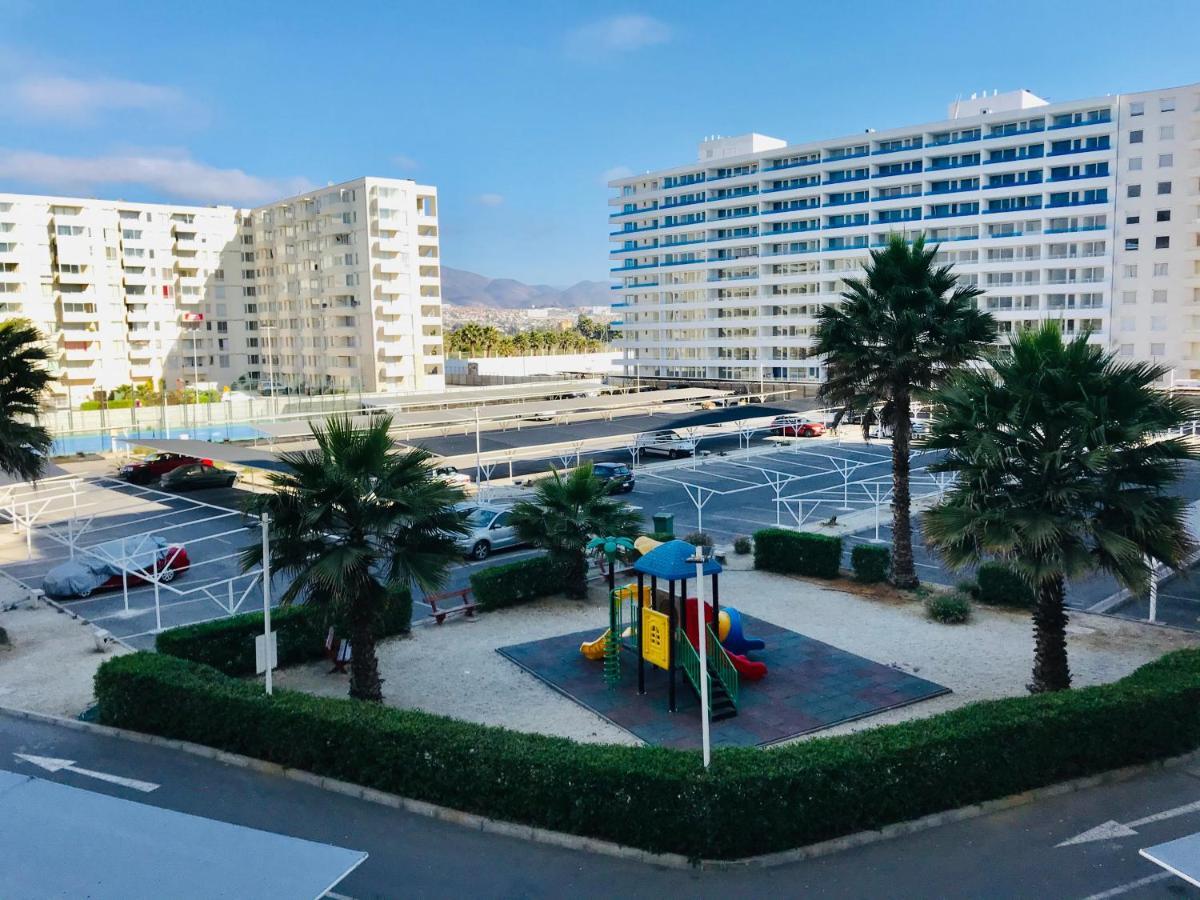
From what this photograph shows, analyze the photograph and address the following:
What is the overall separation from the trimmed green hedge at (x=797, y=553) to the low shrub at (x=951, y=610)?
378cm

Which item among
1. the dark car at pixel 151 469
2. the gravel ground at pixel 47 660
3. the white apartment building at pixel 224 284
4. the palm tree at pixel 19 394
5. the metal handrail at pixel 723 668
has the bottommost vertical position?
the gravel ground at pixel 47 660

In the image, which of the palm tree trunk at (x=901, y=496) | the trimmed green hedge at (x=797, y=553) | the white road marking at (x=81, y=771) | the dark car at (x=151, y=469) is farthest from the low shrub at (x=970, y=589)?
the dark car at (x=151, y=469)

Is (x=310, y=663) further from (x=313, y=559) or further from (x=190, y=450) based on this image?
(x=190, y=450)

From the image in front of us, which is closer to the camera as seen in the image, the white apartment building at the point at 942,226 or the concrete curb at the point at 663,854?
the concrete curb at the point at 663,854

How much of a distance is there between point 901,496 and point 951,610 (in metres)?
3.32

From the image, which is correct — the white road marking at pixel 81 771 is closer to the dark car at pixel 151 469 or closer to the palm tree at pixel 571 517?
the palm tree at pixel 571 517

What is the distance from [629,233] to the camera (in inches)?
3971

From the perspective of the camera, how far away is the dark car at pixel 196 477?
40.2m

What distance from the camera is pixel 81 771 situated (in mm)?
13438

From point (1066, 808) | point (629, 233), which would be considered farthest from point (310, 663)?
point (629, 233)

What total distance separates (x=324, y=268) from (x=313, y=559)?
7703 cm

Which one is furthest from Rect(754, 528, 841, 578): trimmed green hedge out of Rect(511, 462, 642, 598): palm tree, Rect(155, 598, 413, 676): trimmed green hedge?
Rect(155, 598, 413, 676): trimmed green hedge

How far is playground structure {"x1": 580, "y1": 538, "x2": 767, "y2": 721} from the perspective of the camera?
15.3m

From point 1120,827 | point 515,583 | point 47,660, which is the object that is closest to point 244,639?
point 47,660
